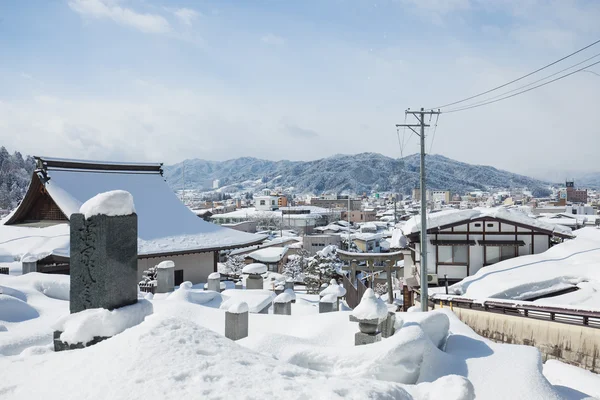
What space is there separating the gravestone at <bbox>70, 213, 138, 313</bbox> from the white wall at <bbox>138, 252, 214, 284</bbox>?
485 inches

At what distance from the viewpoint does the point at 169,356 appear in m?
3.12

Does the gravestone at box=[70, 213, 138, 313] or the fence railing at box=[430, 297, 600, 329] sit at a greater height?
the gravestone at box=[70, 213, 138, 313]

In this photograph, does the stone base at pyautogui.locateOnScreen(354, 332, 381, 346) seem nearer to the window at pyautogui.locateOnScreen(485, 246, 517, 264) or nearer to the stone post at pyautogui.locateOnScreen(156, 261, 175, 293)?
the stone post at pyautogui.locateOnScreen(156, 261, 175, 293)

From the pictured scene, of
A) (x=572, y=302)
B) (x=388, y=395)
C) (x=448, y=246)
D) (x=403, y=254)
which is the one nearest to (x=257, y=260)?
(x=403, y=254)

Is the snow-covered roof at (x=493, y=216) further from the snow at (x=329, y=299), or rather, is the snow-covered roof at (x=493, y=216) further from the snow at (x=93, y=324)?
the snow at (x=93, y=324)

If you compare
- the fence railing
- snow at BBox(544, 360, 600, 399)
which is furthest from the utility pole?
snow at BBox(544, 360, 600, 399)

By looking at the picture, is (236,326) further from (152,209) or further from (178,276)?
(152,209)

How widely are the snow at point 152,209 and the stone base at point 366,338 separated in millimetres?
10622

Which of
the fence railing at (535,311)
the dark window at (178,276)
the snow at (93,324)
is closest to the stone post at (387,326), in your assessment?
the snow at (93,324)

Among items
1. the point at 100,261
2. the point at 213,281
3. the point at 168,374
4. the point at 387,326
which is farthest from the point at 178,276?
the point at 168,374

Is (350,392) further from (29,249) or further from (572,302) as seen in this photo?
(29,249)

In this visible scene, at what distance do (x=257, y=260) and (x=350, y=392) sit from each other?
37.5m

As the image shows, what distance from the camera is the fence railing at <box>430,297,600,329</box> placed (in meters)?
8.83

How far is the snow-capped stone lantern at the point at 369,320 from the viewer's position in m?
6.18
